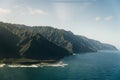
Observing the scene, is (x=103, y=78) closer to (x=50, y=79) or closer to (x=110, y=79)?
(x=110, y=79)

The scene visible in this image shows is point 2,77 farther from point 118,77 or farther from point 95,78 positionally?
point 118,77

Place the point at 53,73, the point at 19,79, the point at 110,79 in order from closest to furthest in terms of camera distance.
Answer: the point at 19,79 < the point at 110,79 < the point at 53,73

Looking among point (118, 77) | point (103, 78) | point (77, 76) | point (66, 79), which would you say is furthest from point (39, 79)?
point (118, 77)

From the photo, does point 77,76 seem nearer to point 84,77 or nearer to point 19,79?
point 84,77

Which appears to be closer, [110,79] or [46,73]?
[110,79]

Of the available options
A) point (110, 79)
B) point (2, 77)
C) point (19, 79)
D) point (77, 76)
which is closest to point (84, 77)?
point (77, 76)

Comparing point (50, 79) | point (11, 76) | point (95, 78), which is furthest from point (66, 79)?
point (11, 76)

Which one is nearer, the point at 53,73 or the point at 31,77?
the point at 31,77

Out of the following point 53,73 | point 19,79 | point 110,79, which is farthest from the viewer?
point 53,73
